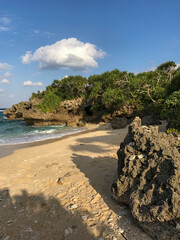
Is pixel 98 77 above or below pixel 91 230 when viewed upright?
above

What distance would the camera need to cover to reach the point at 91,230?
3.09 metres

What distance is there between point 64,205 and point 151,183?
7.73 ft

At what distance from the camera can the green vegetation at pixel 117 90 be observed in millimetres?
18312

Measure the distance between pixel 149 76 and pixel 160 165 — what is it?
24.9 meters

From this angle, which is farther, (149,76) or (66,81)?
(66,81)

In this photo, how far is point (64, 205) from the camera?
4.01 metres

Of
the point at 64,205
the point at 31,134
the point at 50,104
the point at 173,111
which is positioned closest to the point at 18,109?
the point at 50,104

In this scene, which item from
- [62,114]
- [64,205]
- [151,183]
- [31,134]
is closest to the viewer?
[151,183]

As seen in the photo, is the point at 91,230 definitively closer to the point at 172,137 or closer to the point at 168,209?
the point at 168,209

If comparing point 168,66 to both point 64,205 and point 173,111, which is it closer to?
point 173,111

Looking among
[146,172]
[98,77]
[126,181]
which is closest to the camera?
[146,172]

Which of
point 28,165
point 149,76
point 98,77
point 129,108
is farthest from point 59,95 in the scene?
point 28,165

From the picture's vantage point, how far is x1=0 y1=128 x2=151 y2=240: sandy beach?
3098mm

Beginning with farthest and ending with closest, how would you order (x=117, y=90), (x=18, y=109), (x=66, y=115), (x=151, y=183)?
1. (x=18, y=109)
2. (x=66, y=115)
3. (x=117, y=90)
4. (x=151, y=183)
